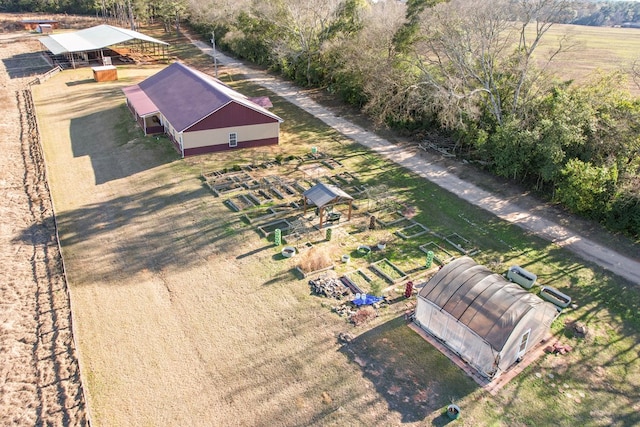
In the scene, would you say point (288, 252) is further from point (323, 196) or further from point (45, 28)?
point (45, 28)

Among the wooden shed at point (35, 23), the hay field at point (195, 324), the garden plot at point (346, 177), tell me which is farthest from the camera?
the wooden shed at point (35, 23)

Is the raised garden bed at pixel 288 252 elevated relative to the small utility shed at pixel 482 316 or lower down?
lower down

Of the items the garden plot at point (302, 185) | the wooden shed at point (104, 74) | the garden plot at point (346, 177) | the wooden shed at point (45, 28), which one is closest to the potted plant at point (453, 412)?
the garden plot at point (302, 185)

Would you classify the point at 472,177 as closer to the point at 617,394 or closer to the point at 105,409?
the point at 617,394

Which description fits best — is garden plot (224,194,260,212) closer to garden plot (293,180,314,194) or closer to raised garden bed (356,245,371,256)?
garden plot (293,180,314,194)

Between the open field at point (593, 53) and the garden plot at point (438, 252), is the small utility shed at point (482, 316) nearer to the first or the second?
the garden plot at point (438, 252)

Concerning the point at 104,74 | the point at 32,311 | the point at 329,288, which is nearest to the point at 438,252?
the point at 329,288
